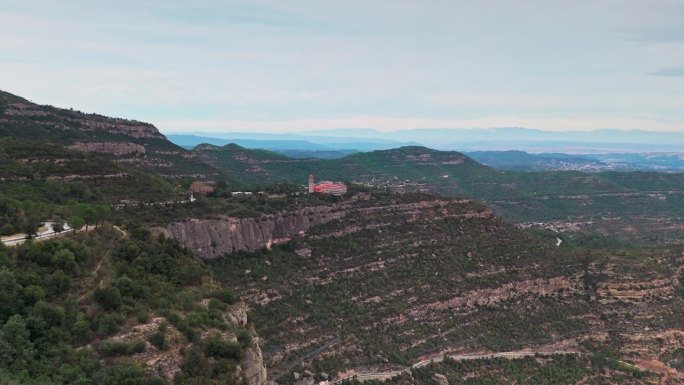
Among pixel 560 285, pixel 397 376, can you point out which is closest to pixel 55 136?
pixel 397 376

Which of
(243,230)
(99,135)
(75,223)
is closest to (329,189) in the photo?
(243,230)

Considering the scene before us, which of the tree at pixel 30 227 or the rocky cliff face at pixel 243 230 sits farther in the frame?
the rocky cliff face at pixel 243 230

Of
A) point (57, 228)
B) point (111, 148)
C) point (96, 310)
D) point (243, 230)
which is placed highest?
point (111, 148)

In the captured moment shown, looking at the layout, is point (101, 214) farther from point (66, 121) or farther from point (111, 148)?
point (66, 121)

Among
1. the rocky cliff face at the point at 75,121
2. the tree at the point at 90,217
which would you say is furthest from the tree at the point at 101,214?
the rocky cliff face at the point at 75,121

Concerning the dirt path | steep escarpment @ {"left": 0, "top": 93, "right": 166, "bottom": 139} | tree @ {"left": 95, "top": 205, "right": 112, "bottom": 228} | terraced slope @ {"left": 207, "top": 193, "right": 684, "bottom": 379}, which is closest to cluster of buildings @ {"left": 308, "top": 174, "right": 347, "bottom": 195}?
terraced slope @ {"left": 207, "top": 193, "right": 684, "bottom": 379}

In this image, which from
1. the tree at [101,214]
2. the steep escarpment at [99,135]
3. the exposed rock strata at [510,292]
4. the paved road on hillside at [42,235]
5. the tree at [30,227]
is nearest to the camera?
the paved road on hillside at [42,235]

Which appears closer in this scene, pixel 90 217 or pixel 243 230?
pixel 90 217

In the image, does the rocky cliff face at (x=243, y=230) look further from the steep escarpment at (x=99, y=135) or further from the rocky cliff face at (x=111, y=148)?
the rocky cliff face at (x=111, y=148)

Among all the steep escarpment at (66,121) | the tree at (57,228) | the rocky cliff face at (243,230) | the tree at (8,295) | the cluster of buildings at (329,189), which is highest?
the steep escarpment at (66,121)
